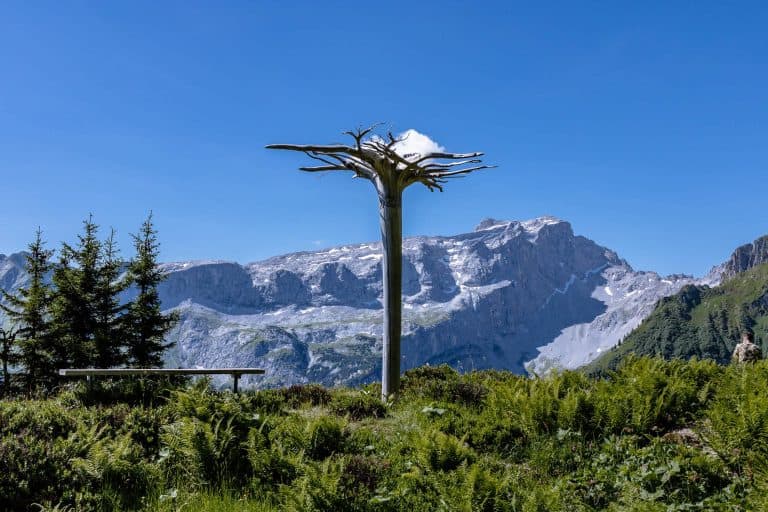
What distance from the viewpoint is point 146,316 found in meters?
29.0

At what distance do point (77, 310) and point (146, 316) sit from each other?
3.11 meters

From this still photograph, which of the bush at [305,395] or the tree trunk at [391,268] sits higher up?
the tree trunk at [391,268]

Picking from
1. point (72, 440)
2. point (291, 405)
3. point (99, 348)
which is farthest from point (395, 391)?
point (99, 348)

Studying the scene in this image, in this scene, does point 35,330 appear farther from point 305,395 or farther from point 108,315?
point 305,395

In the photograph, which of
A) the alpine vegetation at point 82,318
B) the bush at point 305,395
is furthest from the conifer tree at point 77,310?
the bush at point 305,395

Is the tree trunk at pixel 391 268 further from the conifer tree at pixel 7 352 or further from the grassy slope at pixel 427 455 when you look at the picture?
the conifer tree at pixel 7 352

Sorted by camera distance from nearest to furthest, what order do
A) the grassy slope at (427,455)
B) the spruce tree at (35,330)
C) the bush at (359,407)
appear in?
the grassy slope at (427,455) → the bush at (359,407) → the spruce tree at (35,330)

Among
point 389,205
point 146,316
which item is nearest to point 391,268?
point 389,205

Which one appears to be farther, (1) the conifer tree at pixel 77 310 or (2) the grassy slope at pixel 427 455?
(1) the conifer tree at pixel 77 310

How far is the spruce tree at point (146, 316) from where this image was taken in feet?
93.8

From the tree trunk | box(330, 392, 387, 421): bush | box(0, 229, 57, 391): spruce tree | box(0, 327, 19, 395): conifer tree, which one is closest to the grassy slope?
box(330, 392, 387, 421): bush

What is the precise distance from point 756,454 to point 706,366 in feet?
17.9

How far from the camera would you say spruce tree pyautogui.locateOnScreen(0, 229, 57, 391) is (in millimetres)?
26688

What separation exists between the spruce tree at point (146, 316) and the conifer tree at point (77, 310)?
1794 mm
